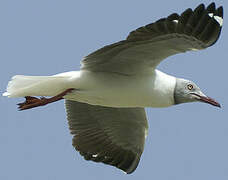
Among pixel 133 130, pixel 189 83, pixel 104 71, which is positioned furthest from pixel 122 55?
pixel 133 130

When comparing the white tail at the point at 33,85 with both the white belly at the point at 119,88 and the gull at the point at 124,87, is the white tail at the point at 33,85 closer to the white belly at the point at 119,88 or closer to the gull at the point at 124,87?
the gull at the point at 124,87

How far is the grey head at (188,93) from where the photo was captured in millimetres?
9727

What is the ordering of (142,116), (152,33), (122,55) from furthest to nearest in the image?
1. (142,116)
2. (122,55)
3. (152,33)

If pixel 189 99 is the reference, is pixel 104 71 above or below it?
above

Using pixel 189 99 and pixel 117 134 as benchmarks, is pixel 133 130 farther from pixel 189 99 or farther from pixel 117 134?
pixel 189 99

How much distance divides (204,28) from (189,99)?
1286 millimetres

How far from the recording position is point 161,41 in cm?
887

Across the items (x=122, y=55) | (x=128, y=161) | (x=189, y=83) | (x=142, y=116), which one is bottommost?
(x=128, y=161)

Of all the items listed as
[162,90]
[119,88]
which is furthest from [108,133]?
[162,90]

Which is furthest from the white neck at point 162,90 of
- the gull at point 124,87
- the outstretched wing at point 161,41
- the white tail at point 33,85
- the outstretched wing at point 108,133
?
the white tail at point 33,85

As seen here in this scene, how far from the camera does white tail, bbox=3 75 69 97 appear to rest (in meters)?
9.49

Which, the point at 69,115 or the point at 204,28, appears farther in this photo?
the point at 69,115

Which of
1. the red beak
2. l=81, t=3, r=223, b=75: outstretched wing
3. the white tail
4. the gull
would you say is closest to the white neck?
the gull

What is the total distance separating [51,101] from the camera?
31.4 feet
